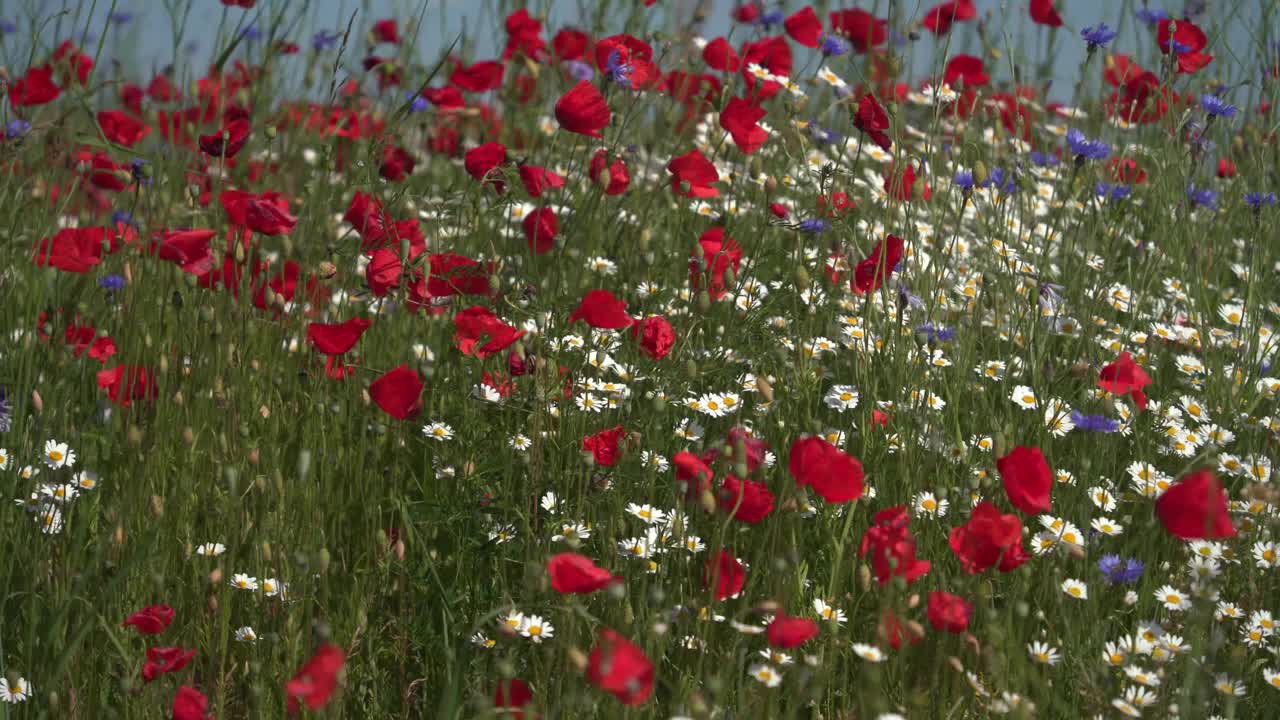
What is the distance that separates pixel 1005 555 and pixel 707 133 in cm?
277

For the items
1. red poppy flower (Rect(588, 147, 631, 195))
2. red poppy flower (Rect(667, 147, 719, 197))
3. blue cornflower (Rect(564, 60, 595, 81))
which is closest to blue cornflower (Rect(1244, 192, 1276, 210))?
red poppy flower (Rect(667, 147, 719, 197))

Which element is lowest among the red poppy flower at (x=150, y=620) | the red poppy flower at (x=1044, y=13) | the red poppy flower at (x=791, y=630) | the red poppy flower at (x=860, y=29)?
the red poppy flower at (x=150, y=620)

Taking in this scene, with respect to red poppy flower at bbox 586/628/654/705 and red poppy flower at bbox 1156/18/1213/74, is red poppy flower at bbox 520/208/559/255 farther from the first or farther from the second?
red poppy flower at bbox 1156/18/1213/74

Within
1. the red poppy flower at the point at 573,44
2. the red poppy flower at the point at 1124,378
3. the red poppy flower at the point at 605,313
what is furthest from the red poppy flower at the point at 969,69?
the red poppy flower at the point at 605,313

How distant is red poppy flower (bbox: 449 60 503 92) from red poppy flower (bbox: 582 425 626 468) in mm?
1641

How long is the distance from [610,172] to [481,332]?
46 cm

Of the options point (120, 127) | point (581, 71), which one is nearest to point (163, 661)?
point (120, 127)

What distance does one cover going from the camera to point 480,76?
3592 millimetres

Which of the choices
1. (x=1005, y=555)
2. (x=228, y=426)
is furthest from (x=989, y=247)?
(x=228, y=426)

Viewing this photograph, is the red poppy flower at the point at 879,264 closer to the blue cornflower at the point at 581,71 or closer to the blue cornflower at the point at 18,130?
the blue cornflower at the point at 18,130

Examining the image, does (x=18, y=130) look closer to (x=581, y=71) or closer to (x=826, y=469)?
(x=581, y=71)

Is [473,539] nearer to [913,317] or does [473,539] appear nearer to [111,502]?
[111,502]

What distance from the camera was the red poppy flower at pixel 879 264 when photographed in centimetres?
244

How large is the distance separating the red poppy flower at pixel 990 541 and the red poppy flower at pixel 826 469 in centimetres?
18
